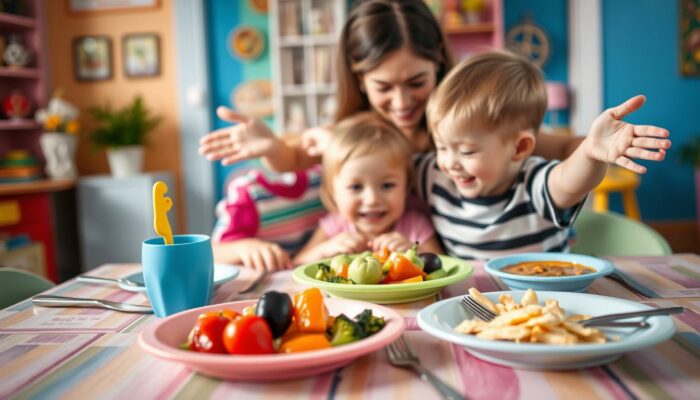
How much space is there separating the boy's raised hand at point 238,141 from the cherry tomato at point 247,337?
0.86 metres

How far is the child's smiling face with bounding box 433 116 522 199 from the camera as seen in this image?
135 centimetres

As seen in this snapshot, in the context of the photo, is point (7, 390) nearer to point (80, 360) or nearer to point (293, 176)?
point (80, 360)

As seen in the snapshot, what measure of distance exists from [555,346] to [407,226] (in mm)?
1001

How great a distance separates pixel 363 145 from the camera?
153cm

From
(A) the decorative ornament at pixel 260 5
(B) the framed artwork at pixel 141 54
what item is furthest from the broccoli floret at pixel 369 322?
(B) the framed artwork at pixel 141 54

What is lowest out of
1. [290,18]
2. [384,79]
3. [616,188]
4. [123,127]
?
[616,188]

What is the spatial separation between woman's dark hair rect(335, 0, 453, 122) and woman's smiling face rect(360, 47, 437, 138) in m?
0.02

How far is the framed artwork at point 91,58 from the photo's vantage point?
15.2 ft

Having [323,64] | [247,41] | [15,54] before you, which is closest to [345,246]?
[323,64]

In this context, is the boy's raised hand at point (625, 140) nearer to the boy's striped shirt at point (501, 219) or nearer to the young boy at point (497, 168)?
the young boy at point (497, 168)

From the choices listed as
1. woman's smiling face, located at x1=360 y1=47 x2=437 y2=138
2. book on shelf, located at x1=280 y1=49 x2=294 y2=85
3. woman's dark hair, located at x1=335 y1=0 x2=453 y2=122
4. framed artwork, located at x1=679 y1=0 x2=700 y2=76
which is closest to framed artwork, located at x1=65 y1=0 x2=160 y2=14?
book on shelf, located at x1=280 y1=49 x2=294 y2=85

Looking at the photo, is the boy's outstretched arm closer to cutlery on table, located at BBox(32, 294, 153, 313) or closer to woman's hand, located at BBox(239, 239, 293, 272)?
woman's hand, located at BBox(239, 239, 293, 272)

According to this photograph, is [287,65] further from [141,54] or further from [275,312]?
[275,312]

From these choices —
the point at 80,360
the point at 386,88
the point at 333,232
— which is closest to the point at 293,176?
the point at 333,232
